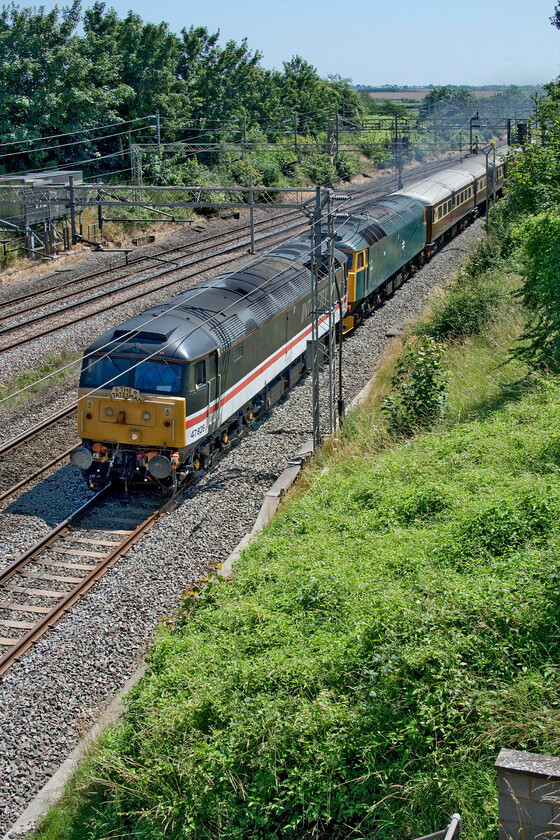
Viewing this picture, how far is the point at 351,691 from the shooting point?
6.90 metres

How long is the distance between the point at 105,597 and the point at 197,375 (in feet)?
14.1

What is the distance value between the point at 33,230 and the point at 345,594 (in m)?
26.8

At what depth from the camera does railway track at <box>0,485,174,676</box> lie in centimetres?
1008

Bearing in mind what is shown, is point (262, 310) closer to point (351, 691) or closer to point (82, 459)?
point (82, 459)

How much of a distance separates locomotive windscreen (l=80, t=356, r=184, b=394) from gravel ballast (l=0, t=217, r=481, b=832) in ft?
6.02

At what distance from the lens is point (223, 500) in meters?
13.4

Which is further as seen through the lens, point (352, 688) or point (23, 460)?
point (23, 460)

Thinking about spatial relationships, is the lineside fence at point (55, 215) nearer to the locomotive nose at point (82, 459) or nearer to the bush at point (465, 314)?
the bush at point (465, 314)

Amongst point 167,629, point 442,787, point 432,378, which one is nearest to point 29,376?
point 432,378

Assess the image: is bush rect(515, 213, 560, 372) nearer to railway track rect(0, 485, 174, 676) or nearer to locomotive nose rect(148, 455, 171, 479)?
locomotive nose rect(148, 455, 171, 479)

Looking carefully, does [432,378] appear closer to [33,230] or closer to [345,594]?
[345,594]

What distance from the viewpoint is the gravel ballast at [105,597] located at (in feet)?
26.8

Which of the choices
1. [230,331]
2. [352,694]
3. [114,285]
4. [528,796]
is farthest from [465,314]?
Result: [528,796]

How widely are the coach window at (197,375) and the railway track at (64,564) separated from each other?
188 centimetres
